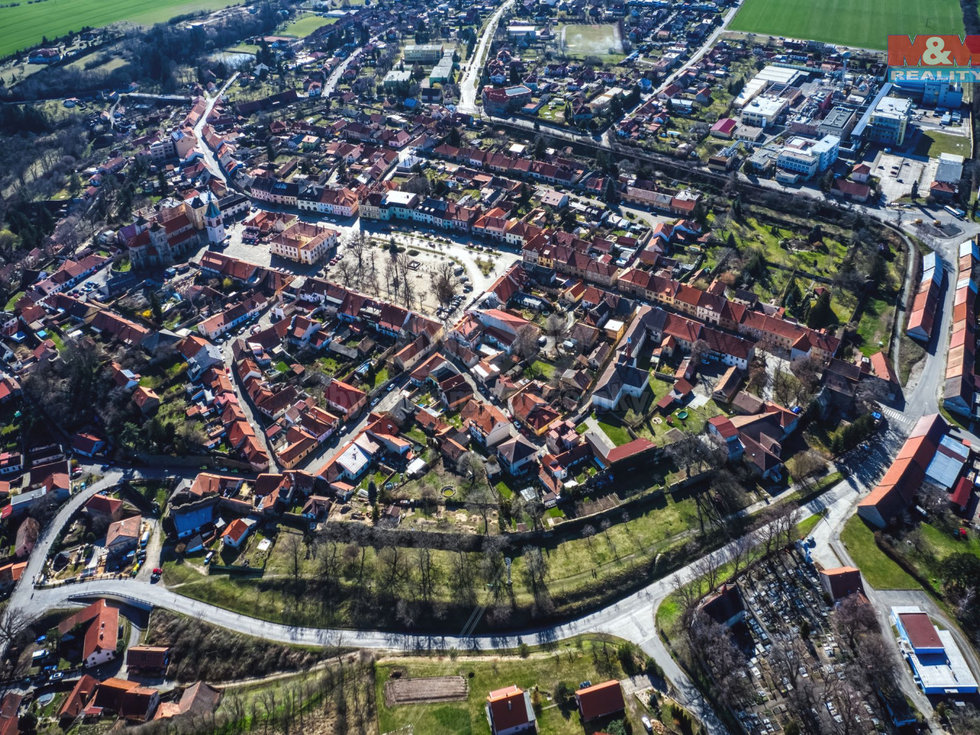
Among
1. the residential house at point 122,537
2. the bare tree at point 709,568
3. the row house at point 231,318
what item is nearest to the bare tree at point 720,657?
the bare tree at point 709,568

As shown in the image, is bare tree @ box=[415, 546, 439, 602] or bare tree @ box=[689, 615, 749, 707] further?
A: bare tree @ box=[415, 546, 439, 602]

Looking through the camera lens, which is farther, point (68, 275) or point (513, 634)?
point (68, 275)

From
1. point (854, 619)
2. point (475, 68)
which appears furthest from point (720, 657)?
point (475, 68)

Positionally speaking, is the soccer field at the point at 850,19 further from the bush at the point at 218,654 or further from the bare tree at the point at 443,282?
the bush at the point at 218,654

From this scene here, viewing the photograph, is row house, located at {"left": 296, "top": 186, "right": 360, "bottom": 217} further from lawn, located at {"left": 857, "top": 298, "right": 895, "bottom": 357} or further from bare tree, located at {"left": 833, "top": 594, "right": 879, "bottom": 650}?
bare tree, located at {"left": 833, "top": 594, "right": 879, "bottom": 650}

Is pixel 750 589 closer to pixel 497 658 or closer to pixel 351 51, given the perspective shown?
pixel 497 658

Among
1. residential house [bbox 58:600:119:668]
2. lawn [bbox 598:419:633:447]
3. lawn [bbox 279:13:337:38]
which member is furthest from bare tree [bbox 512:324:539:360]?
lawn [bbox 279:13:337:38]

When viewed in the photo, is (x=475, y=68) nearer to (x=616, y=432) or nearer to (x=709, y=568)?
(x=616, y=432)
